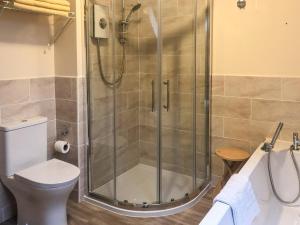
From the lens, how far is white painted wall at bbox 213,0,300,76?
7.79ft

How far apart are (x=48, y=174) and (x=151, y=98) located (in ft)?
3.85

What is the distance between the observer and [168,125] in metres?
2.78

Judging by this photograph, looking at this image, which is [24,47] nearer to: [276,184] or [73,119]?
[73,119]

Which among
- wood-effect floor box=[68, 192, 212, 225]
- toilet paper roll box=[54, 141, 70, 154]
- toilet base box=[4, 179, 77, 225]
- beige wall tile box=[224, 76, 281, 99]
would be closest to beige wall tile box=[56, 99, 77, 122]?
toilet paper roll box=[54, 141, 70, 154]

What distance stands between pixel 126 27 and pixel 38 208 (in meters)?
1.76

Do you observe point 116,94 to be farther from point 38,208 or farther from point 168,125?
point 38,208

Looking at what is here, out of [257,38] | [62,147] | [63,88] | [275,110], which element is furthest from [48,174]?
[257,38]

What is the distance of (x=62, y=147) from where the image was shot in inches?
99.2

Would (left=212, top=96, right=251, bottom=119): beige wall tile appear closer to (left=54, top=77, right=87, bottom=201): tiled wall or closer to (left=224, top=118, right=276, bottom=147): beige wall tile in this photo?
(left=224, top=118, right=276, bottom=147): beige wall tile

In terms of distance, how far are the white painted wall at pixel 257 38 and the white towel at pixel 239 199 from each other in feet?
3.92

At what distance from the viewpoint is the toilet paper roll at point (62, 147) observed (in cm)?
252

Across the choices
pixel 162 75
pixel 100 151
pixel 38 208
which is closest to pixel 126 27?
pixel 162 75

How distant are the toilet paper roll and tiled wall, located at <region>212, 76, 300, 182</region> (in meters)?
1.40

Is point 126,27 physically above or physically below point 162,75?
above
